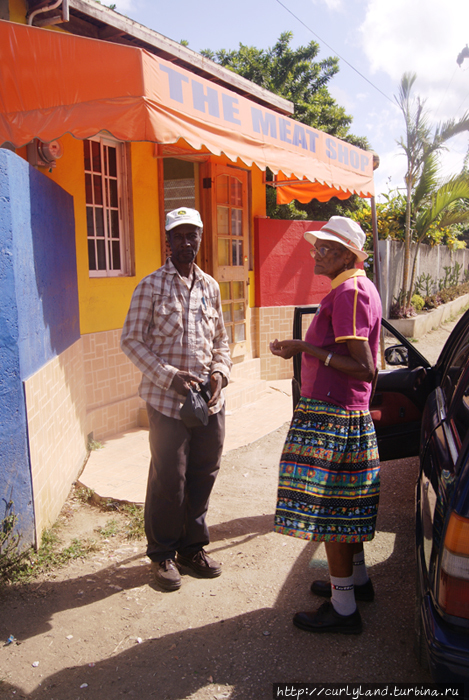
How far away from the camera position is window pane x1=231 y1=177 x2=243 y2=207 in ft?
24.4

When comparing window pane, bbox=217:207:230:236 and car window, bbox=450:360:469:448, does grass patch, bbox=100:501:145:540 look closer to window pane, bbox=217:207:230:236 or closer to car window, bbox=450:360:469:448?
car window, bbox=450:360:469:448

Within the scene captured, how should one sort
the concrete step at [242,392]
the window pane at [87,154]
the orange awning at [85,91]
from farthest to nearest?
the concrete step at [242,392]
the window pane at [87,154]
the orange awning at [85,91]

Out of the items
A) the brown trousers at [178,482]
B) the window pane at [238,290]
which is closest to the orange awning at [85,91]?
the brown trousers at [178,482]

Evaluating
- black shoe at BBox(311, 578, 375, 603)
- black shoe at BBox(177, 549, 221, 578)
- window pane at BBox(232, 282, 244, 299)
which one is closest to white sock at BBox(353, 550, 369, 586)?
black shoe at BBox(311, 578, 375, 603)

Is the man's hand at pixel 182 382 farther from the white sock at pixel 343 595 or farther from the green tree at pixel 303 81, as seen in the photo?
the green tree at pixel 303 81

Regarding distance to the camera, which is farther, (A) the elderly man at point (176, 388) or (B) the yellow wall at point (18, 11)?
(B) the yellow wall at point (18, 11)

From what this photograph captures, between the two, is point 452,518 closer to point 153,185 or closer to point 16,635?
point 16,635

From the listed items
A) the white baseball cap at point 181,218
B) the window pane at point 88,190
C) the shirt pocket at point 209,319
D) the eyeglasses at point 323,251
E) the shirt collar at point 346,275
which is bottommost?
the shirt pocket at point 209,319

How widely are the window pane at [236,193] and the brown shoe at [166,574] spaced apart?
17.9 feet

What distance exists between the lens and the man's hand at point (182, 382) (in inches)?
108

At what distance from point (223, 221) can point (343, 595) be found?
5.57 meters

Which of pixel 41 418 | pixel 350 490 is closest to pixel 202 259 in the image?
pixel 41 418

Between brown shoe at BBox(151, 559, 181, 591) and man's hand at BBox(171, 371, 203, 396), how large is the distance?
95 cm

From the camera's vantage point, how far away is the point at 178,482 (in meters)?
2.84
